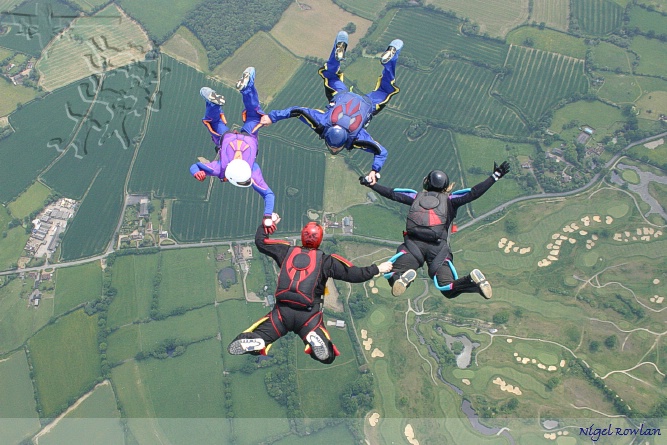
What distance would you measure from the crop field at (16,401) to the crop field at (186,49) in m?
27.0

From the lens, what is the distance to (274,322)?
17.3m

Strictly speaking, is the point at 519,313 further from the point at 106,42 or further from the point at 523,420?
the point at 106,42

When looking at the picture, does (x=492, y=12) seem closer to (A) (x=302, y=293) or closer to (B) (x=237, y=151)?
(B) (x=237, y=151)

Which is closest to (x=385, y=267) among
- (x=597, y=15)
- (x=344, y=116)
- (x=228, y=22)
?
(x=344, y=116)

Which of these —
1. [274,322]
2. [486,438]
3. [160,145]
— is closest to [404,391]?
[486,438]

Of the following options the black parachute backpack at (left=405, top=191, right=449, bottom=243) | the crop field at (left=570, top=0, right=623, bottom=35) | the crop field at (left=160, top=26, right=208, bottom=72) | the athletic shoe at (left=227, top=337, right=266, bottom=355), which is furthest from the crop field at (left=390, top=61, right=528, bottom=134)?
the athletic shoe at (left=227, top=337, right=266, bottom=355)

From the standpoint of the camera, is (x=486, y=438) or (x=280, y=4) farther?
(x=280, y=4)

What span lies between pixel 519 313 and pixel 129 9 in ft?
144

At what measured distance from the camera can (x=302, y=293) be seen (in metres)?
16.8

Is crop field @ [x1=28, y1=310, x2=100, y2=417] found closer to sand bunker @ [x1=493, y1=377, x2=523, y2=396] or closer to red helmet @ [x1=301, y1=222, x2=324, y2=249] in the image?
sand bunker @ [x1=493, y1=377, x2=523, y2=396]

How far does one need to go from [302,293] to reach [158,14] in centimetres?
4379

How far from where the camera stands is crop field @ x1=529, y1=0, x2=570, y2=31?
50997 mm

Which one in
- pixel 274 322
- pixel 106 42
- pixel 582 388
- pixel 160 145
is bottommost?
pixel 582 388

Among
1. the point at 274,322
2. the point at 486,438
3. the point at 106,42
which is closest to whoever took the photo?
the point at 274,322
